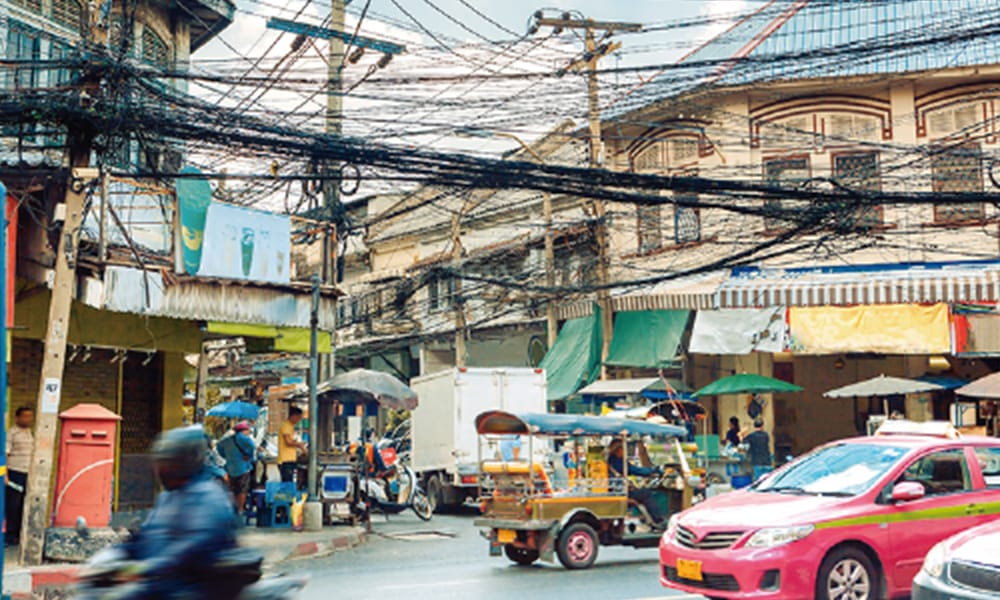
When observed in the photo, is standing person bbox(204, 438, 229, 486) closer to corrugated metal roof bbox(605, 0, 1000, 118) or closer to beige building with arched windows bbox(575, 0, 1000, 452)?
beige building with arched windows bbox(575, 0, 1000, 452)

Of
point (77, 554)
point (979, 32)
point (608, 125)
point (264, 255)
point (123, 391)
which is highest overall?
point (608, 125)

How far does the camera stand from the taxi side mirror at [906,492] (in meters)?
9.10

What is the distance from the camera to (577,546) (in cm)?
1319

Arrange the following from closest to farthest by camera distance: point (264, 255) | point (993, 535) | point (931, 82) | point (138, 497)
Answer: point (993, 535), point (264, 255), point (138, 497), point (931, 82)

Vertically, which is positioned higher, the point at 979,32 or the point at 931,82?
the point at 931,82

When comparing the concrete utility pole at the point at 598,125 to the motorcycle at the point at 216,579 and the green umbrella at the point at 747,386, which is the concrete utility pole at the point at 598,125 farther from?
the motorcycle at the point at 216,579

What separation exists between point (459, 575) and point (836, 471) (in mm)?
4663

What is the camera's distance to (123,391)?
19734 mm

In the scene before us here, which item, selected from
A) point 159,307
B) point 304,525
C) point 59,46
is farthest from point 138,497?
point 59,46

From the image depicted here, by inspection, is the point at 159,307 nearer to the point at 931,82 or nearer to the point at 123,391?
the point at 123,391

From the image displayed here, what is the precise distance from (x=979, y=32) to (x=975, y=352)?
40.7 ft

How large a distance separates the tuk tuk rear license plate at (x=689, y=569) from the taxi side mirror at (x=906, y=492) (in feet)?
5.59

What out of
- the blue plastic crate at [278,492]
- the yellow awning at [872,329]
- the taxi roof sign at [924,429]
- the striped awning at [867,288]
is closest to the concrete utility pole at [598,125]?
the striped awning at [867,288]

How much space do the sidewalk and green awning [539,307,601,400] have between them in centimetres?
1066
